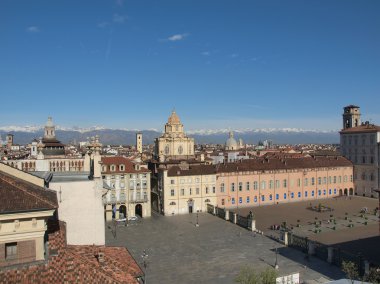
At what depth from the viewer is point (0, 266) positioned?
1052 centimetres

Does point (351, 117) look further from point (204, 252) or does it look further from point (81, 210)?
point (81, 210)

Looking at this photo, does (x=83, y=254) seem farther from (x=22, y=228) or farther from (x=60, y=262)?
(x=22, y=228)

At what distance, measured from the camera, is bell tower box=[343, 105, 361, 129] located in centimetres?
9588

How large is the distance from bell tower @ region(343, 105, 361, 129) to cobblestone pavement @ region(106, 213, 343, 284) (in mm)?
54168

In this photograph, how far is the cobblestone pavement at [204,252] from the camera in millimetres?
35719

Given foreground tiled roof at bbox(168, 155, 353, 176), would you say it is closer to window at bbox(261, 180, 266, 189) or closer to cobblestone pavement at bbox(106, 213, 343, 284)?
window at bbox(261, 180, 266, 189)

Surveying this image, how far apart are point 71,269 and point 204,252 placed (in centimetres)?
3306

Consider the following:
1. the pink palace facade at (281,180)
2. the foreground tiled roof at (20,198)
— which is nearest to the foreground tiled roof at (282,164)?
the pink palace facade at (281,180)

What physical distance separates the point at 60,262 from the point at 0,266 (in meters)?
1.79

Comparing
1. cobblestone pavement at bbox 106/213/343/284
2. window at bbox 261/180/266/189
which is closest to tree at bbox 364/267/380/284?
cobblestone pavement at bbox 106/213/343/284

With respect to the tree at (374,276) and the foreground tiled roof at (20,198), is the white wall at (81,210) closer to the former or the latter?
the foreground tiled roof at (20,198)

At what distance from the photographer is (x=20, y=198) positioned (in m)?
10.9

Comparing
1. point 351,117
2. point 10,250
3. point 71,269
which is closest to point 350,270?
point 71,269

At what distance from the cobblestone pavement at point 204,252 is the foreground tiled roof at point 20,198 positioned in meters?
25.4
